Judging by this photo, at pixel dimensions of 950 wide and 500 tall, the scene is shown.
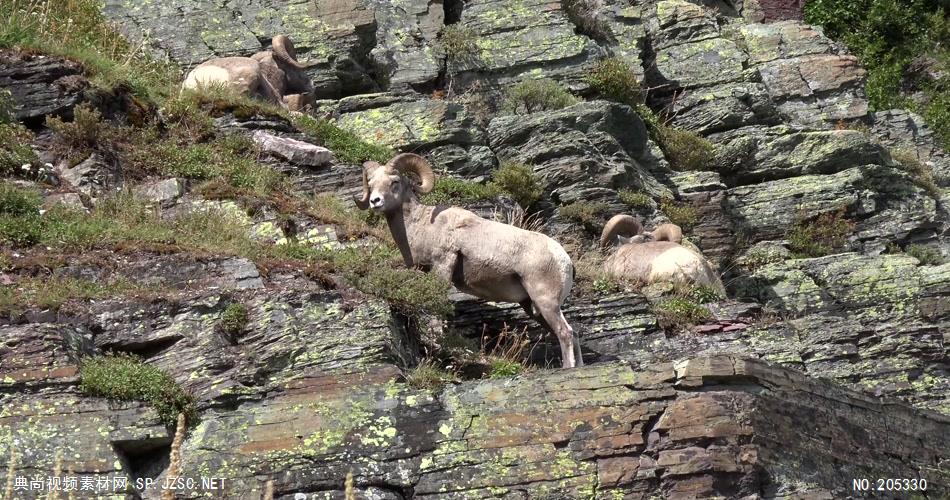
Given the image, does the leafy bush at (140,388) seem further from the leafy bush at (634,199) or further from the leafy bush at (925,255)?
the leafy bush at (925,255)

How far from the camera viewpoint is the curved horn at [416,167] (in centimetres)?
1545

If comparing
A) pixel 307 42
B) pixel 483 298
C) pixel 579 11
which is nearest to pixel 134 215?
A: pixel 483 298

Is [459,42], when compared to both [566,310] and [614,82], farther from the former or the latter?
[566,310]

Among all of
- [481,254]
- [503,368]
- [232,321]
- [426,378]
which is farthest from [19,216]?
[503,368]

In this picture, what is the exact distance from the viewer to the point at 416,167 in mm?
15570

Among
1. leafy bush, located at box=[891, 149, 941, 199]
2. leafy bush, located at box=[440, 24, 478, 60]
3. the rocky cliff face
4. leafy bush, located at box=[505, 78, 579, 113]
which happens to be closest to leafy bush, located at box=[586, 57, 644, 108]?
the rocky cliff face

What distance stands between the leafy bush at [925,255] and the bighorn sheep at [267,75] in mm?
10297

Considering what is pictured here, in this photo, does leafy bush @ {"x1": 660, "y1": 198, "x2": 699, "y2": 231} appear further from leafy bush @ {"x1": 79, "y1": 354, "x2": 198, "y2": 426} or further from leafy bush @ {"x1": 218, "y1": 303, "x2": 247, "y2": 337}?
leafy bush @ {"x1": 79, "y1": 354, "x2": 198, "y2": 426}

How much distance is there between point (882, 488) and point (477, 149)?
10.7m

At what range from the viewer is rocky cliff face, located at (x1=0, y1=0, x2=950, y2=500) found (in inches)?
459

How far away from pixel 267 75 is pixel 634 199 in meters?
6.56

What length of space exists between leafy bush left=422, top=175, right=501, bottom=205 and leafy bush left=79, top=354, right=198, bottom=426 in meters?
7.64

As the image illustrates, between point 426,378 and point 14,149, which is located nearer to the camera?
point 426,378

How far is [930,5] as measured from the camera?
34344 millimetres
